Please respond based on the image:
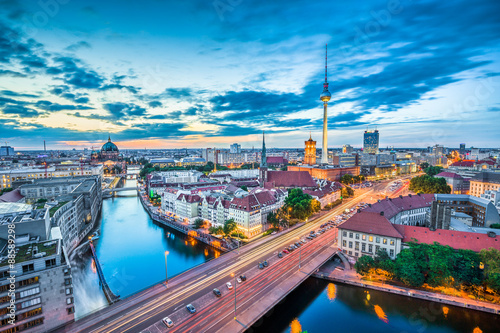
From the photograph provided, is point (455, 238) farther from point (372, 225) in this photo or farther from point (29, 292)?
point (29, 292)

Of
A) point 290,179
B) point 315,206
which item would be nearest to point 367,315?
point 315,206

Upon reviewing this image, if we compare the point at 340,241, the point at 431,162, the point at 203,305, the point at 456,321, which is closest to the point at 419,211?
the point at 340,241

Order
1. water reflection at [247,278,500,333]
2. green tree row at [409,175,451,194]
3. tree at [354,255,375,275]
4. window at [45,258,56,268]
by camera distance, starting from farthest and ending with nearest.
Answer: green tree row at [409,175,451,194] < tree at [354,255,375,275] < water reflection at [247,278,500,333] < window at [45,258,56,268]

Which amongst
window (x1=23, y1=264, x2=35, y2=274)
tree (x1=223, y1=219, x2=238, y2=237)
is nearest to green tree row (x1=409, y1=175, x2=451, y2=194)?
tree (x1=223, y1=219, x2=238, y2=237)

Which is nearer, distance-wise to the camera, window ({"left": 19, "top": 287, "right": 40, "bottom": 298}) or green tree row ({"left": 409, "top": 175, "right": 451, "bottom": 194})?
window ({"left": 19, "top": 287, "right": 40, "bottom": 298})

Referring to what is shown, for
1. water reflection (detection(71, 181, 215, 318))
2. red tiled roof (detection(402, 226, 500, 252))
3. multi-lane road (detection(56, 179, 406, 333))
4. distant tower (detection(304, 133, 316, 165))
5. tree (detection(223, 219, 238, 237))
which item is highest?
distant tower (detection(304, 133, 316, 165))

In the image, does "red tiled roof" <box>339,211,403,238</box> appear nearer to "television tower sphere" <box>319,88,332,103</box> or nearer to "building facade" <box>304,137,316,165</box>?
"television tower sphere" <box>319,88,332,103</box>
